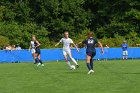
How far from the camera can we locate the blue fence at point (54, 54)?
40.0 m

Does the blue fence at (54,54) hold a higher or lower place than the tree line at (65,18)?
lower

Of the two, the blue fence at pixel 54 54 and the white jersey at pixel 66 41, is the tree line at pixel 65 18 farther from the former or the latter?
the white jersey at pixel 66 41

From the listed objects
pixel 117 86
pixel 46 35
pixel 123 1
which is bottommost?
pixel 117 86

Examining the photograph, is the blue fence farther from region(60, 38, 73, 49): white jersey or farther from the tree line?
region(60, 38, 73, 49): white jersey

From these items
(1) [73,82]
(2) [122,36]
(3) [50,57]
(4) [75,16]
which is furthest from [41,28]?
(1) [73,82]

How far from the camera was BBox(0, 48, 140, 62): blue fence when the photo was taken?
40.0 m

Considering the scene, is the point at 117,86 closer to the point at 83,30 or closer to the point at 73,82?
the point at 73,82

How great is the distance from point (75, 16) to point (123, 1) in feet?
21.0

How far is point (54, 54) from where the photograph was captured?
4169cm

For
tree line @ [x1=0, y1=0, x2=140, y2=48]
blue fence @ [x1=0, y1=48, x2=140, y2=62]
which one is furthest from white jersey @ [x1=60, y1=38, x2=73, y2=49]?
tree line @ [x1=0, y1=0, x2=140, y2=48]

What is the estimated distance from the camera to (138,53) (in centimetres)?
4322

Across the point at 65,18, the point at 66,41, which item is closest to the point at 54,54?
the point at 66,41

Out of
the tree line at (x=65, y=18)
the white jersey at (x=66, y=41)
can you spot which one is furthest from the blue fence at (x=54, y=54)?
the white jersey at (x=66, y=41)

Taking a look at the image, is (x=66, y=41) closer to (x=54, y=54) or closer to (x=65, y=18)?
(x=54, y=54)
